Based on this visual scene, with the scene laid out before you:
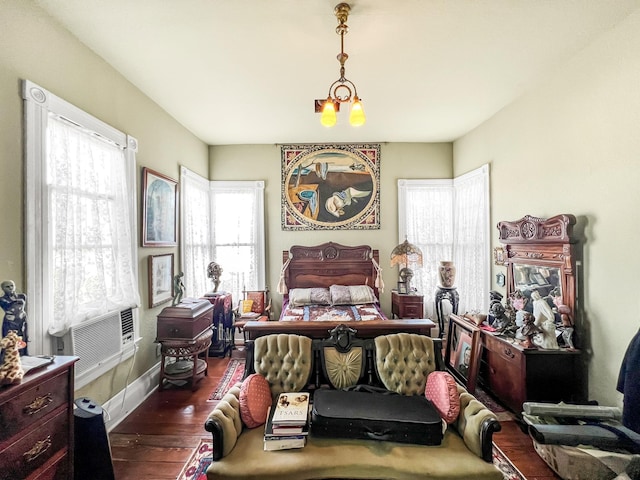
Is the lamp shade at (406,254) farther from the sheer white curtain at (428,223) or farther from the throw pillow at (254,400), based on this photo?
the throw pillow at (254,400)

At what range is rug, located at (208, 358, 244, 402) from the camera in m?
2.97

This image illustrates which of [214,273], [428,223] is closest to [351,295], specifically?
[428,223]

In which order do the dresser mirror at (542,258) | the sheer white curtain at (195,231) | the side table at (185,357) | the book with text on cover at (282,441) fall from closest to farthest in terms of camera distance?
the book with text on cover at (282,441)
the dresser mirror at (542,258)
the side table at (185,357)
the sheer white curtain at (195,231)

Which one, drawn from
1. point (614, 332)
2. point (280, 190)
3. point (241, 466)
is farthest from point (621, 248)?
point (280, 190)

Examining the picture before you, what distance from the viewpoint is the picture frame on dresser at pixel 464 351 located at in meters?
2.83

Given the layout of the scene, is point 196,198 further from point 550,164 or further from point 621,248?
point 621,248

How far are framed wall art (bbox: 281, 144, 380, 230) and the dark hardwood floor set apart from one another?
2821mm

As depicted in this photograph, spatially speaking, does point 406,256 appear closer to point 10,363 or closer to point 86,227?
point 86,227

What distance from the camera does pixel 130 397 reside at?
8.84 feet

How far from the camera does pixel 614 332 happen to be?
2133 mm

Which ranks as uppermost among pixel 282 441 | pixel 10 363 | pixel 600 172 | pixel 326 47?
pixel 326 47

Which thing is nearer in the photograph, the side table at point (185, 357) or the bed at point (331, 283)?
the side table at point (185, 357)

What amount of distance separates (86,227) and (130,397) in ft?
5.53

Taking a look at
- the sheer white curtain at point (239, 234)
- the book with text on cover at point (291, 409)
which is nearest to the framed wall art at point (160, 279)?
the sheer white curtain at point (239, 234)
